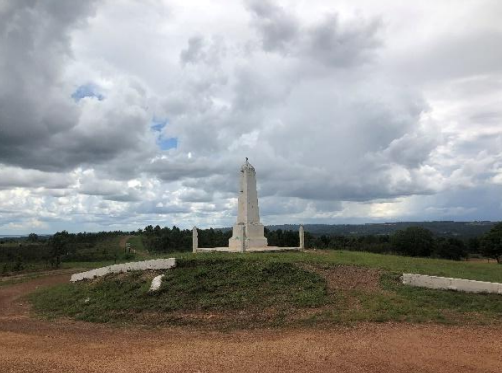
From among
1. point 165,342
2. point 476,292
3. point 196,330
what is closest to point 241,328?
point 196,330

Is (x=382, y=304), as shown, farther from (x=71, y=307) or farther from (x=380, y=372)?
(x=71, y=307)

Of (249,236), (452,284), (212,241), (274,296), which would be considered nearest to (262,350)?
(274,296)

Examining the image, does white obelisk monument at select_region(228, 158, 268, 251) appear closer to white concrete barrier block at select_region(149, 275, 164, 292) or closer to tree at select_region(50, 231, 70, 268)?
white concrete barrier block at select_region(149, 275, 164, 292)

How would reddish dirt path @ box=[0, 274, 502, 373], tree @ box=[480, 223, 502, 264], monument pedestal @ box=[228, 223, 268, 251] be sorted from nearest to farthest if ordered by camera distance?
reddish dirt path @ box=[0, 274, 502, 373] < monument pedestal @ box=[228, 223, 268, 251] < tree @ box=[480, 223, 502, 264]

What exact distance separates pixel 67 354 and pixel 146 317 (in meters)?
3.50

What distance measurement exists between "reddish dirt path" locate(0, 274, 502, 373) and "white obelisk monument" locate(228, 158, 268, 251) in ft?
35.7

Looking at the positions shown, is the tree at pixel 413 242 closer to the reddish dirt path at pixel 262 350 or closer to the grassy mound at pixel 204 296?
the grassy mound at pixel 204 296

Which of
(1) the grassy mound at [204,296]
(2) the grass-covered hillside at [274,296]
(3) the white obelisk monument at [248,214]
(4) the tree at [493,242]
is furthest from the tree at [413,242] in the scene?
(1) the grassy mound at [204,296]

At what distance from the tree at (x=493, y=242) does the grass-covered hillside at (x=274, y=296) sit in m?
22.0

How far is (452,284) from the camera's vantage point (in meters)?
13.3

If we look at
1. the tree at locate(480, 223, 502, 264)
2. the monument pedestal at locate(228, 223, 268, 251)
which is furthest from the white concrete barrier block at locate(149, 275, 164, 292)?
the tree at locate(480, 223, 502, 264)

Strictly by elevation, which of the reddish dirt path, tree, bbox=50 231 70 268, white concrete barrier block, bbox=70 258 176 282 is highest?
tree, bbox=50 231 70 268

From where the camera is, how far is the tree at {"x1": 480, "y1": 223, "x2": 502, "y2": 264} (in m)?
37.0

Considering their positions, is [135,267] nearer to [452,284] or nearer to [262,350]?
[262,350]
